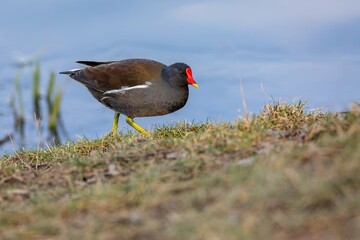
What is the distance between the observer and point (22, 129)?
10578mm

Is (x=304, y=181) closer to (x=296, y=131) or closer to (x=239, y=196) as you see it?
(x=239, y=196)

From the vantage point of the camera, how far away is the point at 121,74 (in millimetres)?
8875

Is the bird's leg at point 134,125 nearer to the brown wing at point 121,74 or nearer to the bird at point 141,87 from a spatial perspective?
the bird at point 141,87

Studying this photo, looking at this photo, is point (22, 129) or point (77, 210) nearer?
point (77, 210)

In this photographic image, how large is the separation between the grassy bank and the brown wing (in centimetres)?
262

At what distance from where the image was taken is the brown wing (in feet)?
28.9

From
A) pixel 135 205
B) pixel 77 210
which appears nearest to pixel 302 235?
pixel 135 205

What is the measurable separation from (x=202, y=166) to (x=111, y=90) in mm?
3930

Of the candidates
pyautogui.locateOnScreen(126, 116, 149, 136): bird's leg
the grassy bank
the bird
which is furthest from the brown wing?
the grassy bank

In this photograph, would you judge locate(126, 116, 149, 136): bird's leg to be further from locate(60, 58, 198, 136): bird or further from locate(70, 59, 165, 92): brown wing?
locate(70, 59, 165, 92): brown wing

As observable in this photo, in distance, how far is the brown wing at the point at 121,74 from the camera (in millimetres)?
8805

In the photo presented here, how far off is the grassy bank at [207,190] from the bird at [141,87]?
253cm

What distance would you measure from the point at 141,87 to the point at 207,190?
4.63m

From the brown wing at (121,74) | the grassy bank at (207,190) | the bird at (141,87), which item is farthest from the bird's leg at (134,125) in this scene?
the grassy bank at (207,190)
